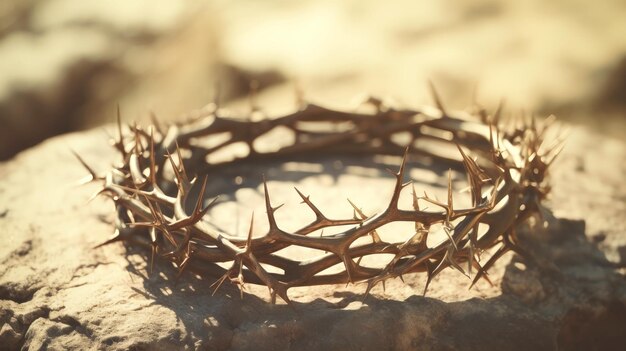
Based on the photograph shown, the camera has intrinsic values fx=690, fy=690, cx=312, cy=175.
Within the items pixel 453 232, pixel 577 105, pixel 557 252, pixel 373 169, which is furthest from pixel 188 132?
pixel 577 105

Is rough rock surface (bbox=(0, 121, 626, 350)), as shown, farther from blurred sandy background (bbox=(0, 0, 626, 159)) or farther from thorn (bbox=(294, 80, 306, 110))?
blurred sandy background (bbox=(0, 0, 626, 159))

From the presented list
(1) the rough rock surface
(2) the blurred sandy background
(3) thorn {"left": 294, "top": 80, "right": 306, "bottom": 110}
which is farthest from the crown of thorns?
(2) the blurred sandy background

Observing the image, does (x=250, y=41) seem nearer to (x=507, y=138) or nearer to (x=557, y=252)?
(x=507, y=138)

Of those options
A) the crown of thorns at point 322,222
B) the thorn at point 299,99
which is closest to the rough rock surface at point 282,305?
the crown of thorns at point 322,222

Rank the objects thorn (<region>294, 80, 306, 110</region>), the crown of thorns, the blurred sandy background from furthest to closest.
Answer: the blurred sandy background → thorn (<region>294, 80, 306, 110</region>) → the crown of thorns

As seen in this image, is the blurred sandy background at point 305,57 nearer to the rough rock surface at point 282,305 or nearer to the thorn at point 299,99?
the thorn at point 299,99

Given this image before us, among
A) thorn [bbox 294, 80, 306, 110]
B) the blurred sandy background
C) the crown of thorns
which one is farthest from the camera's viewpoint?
the blurred sandy background

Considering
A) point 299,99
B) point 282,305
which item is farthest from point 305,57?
point 282,305
